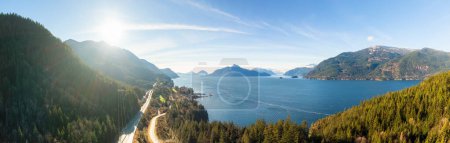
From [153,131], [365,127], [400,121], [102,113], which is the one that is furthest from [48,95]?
[400,121]

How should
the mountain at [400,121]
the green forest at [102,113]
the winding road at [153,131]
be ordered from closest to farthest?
the green forest at [102,113]
the mountain at [400,121]
the winding road at [153,131]

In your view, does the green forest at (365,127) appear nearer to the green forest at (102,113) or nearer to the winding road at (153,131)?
the green forest at (102,113)

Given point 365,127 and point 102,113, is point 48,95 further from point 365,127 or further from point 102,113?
point 365,127

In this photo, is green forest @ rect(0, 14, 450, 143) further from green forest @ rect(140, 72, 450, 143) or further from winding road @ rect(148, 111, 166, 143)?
winding road @ rect(148, 111, 166, 143)

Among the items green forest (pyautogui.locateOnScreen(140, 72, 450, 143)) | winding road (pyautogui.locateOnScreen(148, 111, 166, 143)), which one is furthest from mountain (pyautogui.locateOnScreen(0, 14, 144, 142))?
green forest (pyautogui.locateOnScreen(140, 72, 450, 143))

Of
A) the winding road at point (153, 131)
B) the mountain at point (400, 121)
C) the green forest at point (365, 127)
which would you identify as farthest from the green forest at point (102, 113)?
the winding road at point (153, 131)
